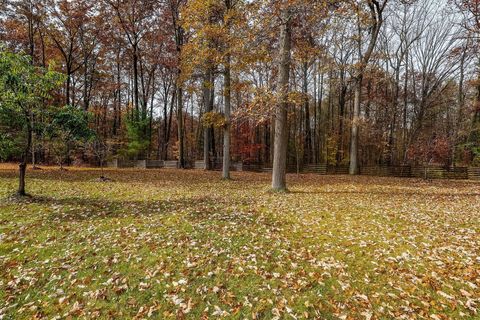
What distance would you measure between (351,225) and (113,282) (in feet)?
16.8

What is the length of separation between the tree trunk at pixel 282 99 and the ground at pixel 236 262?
3.22m

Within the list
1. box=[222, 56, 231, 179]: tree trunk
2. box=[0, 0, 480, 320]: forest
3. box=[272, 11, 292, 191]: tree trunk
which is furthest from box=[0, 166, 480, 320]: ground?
box=[222, 56, 231, 179]: tree trunk

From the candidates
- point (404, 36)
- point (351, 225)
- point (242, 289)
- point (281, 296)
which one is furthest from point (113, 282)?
point (404, 36)

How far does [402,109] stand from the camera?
88.7 ft

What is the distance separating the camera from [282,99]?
964 centimetres

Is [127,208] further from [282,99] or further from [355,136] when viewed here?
[355,136]

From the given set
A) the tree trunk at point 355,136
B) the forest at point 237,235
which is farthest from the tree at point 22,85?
the tree trunk at point 355,136

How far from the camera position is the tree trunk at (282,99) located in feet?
32.1

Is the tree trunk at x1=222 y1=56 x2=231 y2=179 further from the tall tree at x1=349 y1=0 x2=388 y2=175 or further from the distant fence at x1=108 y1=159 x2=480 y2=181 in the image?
the tall tree at x1=349 y1=0 x2=388 y2=175

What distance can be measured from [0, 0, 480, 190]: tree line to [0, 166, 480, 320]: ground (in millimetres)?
4275

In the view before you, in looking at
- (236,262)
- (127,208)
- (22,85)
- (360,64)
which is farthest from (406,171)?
(22,85)

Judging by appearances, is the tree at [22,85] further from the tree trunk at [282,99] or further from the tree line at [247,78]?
the tree trunk at [282,99]

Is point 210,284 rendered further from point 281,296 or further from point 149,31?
point 149,31

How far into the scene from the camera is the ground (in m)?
3.26
